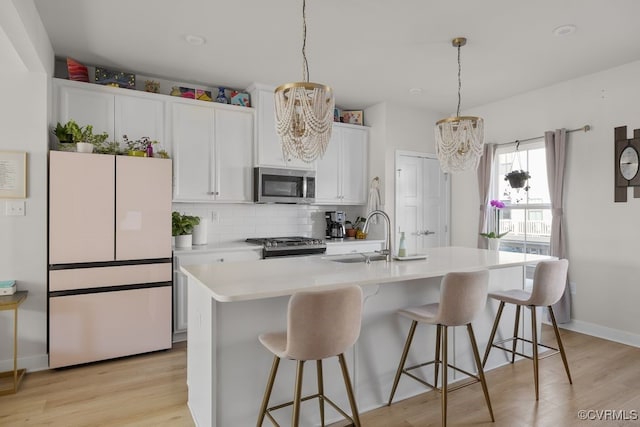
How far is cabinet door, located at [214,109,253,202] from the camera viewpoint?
4172 millimetres

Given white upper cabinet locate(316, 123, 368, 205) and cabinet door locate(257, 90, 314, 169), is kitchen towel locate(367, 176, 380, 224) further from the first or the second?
cabinet door locate(257, 90, 314, 169)

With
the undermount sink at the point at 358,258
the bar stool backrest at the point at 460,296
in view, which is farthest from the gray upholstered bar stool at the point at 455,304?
the undermount sink at the point at 358,258

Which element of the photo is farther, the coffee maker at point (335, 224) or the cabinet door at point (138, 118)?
the coffee maker at point (335, 224)

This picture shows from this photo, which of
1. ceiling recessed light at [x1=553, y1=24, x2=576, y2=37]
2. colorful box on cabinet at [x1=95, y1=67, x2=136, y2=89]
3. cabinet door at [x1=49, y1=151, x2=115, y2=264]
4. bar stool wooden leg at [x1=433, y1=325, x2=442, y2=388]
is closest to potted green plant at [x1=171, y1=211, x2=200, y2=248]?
cabinet door at [x1=49, y1=151, x2=115, y2=264]

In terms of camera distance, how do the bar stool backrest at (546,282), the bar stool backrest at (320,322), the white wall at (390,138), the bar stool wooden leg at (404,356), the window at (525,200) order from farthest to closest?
the white wall at (390,138) → the window at (525,200) → the bar stool backrest at (546,282) → the bar stool wooden leg at (404,356) → the bar stool backrest at (320,322)

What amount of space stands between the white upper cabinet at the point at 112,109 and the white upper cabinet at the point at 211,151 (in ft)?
0.62

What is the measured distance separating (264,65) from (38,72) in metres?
1.88

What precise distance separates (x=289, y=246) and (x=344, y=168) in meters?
1.46

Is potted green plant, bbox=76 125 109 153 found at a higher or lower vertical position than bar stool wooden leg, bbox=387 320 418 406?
higher

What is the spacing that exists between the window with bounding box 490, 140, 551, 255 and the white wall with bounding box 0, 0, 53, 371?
486 centimetres

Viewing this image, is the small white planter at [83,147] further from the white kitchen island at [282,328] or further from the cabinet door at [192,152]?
the white kitchen island at [282,328]

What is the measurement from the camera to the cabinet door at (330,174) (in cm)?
489

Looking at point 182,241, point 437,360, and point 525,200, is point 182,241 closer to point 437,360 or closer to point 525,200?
point 437,360

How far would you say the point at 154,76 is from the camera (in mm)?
4055
